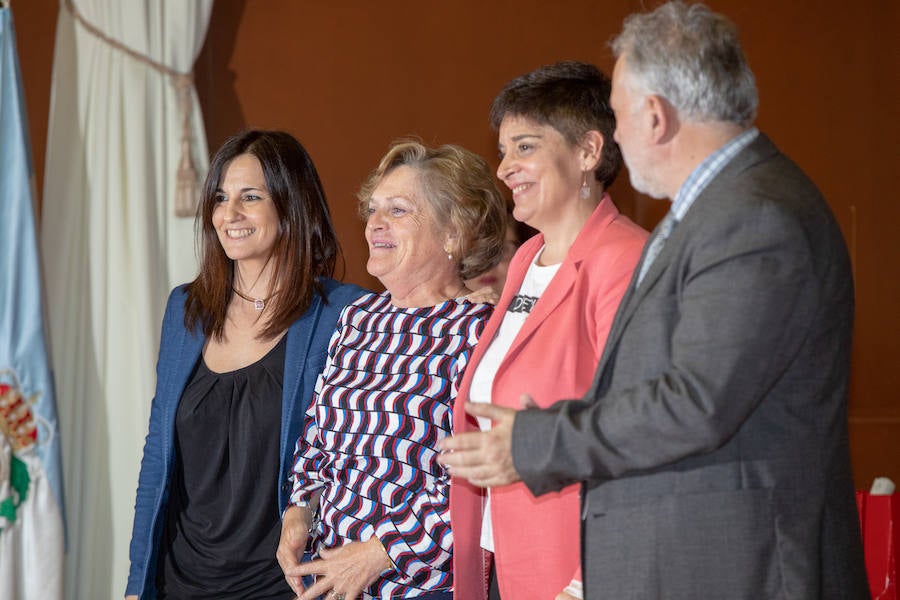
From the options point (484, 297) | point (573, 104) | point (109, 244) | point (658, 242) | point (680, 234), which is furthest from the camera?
point (109, 244)

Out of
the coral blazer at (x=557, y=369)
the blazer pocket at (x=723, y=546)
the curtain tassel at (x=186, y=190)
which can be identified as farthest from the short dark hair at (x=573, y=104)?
the curtain tassel at (x=186, y=190)

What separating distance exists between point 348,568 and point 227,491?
0.48m

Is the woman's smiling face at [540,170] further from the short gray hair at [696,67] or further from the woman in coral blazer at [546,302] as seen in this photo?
the short gray hair at [696,67]

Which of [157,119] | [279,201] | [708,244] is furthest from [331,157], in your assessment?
[708,244]

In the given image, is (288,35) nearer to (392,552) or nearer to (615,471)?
(392,552)

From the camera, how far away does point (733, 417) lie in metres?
1.29

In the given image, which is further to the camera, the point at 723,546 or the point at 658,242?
the point at 658,242

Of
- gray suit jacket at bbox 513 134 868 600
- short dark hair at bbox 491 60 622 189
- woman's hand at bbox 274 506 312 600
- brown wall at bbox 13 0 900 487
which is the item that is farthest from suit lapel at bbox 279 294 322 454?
brown wall at bbox 13 0 900 487

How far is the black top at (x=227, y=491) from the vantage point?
232 centimetres

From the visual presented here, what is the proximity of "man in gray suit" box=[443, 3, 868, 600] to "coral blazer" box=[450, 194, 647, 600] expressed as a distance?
32cm

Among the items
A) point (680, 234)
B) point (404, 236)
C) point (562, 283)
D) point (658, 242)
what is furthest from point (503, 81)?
point (680, 234)

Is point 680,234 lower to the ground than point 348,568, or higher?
higher

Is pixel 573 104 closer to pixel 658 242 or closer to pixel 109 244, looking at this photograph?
pixel 658 242

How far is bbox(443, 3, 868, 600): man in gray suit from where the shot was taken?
129cm
